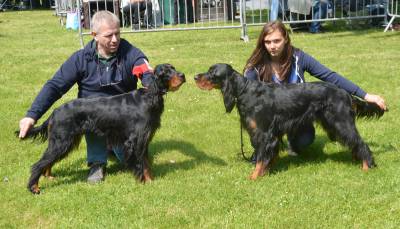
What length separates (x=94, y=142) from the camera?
5414mm

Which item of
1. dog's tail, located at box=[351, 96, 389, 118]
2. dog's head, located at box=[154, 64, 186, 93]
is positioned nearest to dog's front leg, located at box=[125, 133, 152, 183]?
dog's head, located at box=[154, 64, 186, 93]

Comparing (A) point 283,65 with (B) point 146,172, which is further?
(A) point 283,65

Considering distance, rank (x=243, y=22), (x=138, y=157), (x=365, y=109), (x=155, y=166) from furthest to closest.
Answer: (x=243, y=22), (x=155, y=166), (x=365, y=109), (x=138, y=157)

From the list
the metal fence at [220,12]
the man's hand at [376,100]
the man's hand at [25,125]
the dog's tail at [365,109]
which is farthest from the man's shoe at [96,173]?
the metal fence at [220,12]

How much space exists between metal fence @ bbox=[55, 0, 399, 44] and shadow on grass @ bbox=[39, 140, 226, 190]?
7817 mm

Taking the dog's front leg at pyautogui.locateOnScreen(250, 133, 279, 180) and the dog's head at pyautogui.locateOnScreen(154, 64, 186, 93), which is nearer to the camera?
the dog's head at pyautogui.locateOnScreen(154, 64, 186, 93)

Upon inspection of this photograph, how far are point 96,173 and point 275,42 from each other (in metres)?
2.17

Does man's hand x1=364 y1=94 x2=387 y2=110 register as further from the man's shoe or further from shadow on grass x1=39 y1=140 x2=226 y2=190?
the man's shoe

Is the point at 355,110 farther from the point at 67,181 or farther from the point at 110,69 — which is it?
the point at 67,181

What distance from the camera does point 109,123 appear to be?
16.1 ft

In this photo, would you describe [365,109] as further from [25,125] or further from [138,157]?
[25,125]

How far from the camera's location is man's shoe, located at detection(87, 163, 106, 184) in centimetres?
518

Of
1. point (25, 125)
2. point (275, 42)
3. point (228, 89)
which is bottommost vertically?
point (25, 125)

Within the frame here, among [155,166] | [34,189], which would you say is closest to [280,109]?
[155,166]
